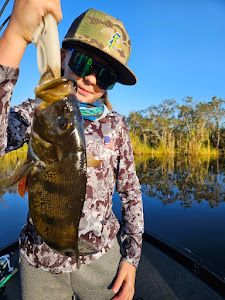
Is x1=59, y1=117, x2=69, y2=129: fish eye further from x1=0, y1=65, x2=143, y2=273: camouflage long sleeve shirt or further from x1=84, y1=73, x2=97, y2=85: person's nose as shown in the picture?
x1=84, y1=73, x2=97, y2=85: person's nose

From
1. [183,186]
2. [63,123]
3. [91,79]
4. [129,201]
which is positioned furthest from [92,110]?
[183,186]

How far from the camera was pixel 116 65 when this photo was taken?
2246 millimetres

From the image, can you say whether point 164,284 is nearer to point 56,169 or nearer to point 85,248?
point 85,248

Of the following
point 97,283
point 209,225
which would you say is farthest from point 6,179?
point 209,225

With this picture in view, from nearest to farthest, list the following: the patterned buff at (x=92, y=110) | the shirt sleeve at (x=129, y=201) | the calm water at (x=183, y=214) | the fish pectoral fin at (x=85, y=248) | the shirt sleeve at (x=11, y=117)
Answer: the shirt sleeve at (x=11, y=117), the fish pectoral fin at (x=85, y=248), the patterned buff at (x=92, y=110), the shirt sleeve at (x=129, y=201), the calm water at (x=183, y=214)

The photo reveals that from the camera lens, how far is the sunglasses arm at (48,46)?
1.23m

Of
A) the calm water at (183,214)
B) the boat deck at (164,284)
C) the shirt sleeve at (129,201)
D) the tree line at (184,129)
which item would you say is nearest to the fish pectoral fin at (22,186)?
the shirt sleeve at (129,201)

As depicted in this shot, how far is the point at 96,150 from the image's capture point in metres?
2.22

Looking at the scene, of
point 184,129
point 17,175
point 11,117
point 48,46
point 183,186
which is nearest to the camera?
point 48,46

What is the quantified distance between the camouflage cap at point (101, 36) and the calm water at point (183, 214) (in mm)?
4044

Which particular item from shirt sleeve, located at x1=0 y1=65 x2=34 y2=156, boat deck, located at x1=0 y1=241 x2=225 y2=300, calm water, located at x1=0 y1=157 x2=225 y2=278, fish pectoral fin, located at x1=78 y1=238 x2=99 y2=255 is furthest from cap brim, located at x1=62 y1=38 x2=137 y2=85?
calm water, located at x1=0 y1=157 x2=225 y2=278

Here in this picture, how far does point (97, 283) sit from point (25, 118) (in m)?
1.12

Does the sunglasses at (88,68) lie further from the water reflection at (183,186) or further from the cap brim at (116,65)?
the water reflection at (183,186)

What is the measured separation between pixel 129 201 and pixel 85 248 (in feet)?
1.91
